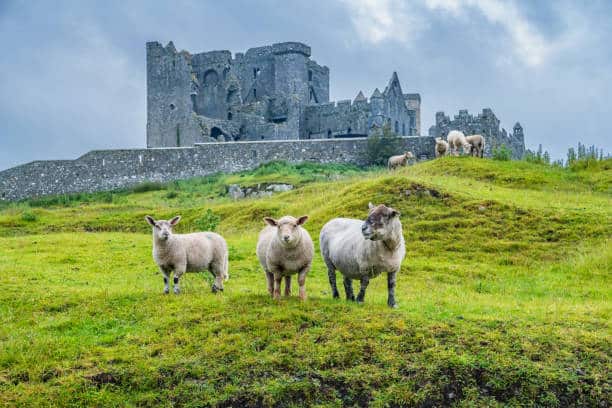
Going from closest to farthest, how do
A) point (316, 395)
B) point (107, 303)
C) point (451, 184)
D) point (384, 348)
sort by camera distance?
point (316, 395), point (384, 348), point (107, 303), point (451, 184)

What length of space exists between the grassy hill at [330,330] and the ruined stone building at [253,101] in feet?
120

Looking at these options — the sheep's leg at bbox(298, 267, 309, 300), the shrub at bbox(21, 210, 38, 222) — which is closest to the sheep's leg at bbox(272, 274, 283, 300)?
the sheep's leg at bbox(298, 267, 309, 300)

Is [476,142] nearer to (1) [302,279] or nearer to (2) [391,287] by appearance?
(2) [391,287]

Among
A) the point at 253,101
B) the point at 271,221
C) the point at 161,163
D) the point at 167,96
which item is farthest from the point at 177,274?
the point at 253,101


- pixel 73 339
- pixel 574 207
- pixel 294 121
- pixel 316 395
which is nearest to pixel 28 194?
pixel 294 121

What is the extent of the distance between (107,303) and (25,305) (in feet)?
5.80

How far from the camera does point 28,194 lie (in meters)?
48.1

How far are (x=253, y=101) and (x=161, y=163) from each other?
20351mm

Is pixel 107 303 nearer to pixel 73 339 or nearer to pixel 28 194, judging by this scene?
pixel 73 339

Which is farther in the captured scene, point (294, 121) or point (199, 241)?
point (294, 121)

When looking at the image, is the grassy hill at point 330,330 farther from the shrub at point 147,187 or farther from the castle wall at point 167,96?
the castle wall at point 167,96

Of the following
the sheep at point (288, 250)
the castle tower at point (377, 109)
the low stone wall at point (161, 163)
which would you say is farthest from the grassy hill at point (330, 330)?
the castle tower at point (377, 109)

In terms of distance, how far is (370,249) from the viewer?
1302cm

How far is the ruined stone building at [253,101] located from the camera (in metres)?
61.9
